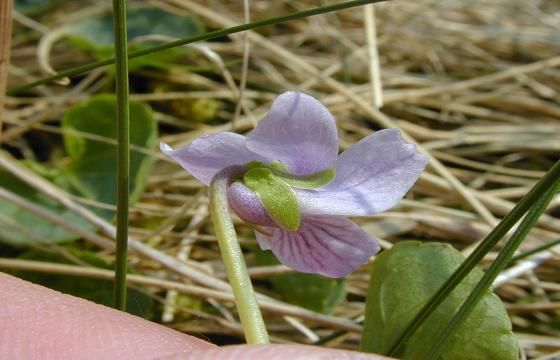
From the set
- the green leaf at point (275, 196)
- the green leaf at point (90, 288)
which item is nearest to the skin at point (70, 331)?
the green leaf at point (275, 196)

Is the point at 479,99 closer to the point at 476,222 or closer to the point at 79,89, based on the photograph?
the point at 476,222

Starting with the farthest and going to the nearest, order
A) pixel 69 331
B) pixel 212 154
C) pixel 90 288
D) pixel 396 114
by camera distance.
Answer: pixel 396 114, pixel 90 288, pixel 212 154, pixel 69 331

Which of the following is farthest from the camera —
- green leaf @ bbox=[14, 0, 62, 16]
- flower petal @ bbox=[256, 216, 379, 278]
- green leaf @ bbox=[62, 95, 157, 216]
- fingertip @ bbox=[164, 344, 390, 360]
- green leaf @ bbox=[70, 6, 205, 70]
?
green leaf @ bbox=[14, 0, 62, 16]

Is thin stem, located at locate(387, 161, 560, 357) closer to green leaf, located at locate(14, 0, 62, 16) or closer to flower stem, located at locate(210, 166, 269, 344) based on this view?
flower stem, located at locate(210, 166, 269, 344)

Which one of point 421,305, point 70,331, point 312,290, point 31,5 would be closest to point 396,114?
point 312,290

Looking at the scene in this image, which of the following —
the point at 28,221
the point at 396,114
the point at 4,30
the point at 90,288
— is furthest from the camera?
the point at 396,114

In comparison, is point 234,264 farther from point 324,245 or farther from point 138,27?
point 138,27

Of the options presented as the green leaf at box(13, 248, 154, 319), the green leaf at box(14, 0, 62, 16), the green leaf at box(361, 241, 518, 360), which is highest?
the green leaf at box(14, 0, 62, 16)

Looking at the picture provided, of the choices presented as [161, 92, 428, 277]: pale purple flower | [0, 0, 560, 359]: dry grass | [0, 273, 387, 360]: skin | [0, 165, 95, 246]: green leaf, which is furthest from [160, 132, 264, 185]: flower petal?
[0, 165, 95, 246]: green leaf
